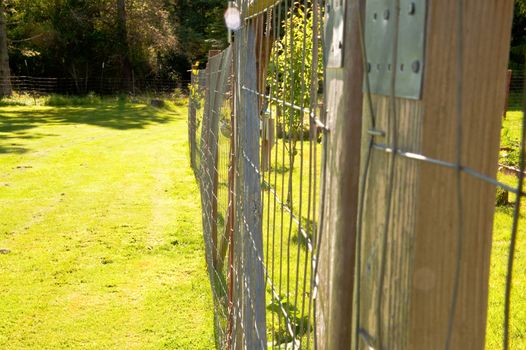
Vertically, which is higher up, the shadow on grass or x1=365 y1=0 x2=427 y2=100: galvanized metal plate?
x1=365 y1=0 x2=427 y2=100: galvanized metal plate

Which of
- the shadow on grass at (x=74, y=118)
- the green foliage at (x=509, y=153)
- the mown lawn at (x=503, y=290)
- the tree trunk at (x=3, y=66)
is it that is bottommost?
the shadow on grass at (x=74, y=118)

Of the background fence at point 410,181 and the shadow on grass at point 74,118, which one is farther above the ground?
the background fence at point 410,181

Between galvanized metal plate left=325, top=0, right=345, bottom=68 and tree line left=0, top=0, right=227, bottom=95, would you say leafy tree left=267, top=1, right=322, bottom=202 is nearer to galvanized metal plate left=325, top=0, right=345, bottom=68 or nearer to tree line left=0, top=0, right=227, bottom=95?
galvanized metal plate left=325, top=0, right=345, bottom=68

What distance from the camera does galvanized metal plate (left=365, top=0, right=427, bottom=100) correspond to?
0.85 meters

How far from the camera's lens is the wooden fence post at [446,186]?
805 mm

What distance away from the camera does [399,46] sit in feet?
2.99

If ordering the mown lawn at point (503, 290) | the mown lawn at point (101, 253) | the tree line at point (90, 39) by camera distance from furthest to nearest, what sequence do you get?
the tree line at point (90, 39), the mown lawn at point (101, 253), the mown lawn at point (503, 290)

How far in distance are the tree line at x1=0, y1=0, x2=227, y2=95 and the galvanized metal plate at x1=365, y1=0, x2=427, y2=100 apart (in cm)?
3245

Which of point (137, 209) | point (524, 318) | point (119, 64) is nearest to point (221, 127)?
point (524, 318)

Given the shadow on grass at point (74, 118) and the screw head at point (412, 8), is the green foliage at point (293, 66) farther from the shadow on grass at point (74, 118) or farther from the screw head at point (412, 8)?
the shadow on grass at point (74, 118)

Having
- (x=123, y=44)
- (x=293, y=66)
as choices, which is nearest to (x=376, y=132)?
(x=293, y=66)

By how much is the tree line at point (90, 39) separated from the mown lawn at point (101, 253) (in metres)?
20.3

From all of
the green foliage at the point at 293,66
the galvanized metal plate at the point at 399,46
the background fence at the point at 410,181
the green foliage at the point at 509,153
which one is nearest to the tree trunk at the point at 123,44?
the green foliage at the point at 293,66

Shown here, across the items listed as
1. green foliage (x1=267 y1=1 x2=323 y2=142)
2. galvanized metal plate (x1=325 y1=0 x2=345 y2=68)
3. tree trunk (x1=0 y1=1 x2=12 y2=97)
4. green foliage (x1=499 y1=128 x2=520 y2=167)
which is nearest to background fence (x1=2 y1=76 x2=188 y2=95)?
tree trunk (x1=0 y1=1 x2=12 y2=97)
